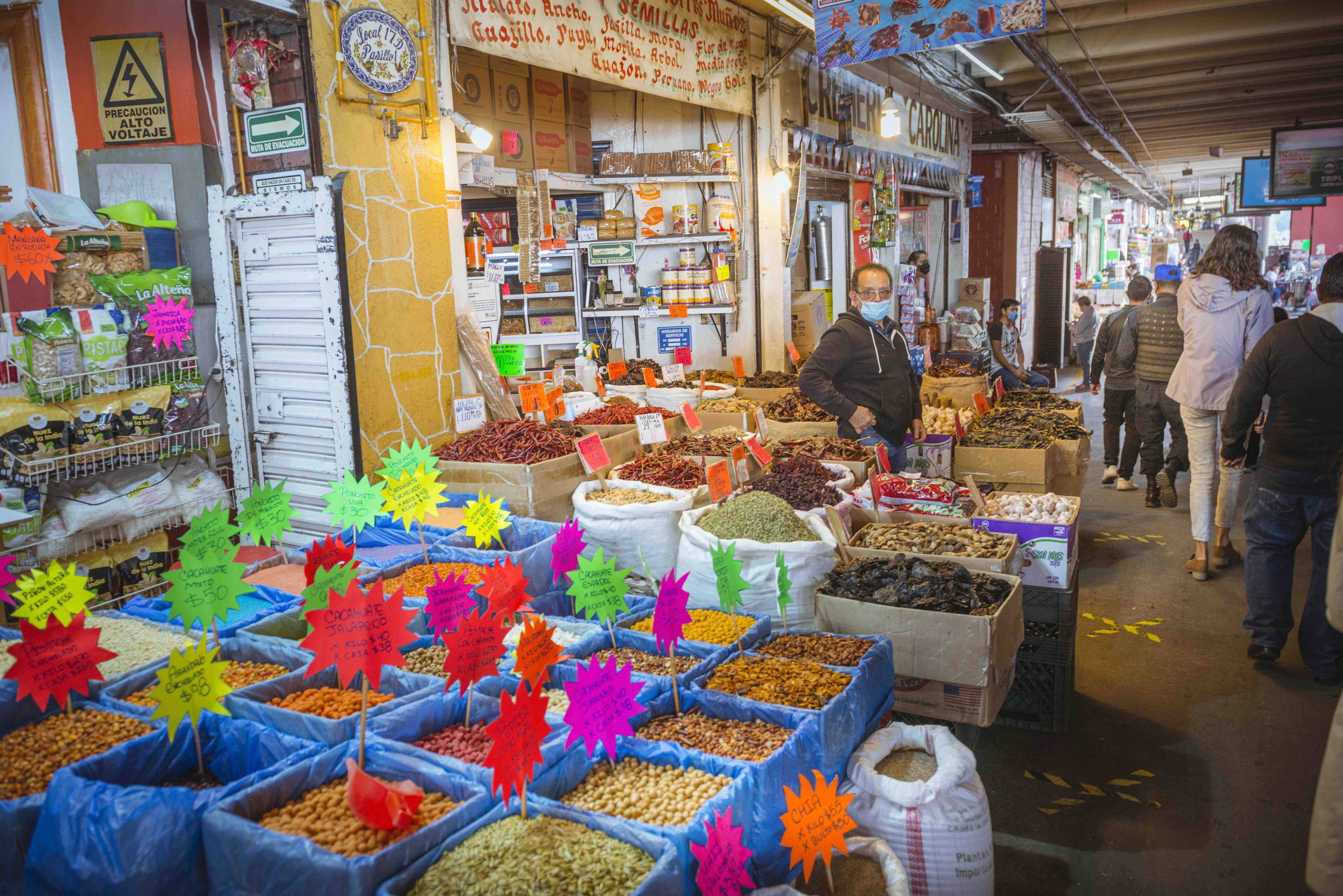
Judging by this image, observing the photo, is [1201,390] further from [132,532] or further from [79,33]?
[79,33]

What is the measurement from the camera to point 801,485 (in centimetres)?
422

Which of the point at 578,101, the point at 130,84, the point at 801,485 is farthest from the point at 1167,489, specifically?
the point at 130,84

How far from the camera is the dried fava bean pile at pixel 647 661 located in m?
2.90

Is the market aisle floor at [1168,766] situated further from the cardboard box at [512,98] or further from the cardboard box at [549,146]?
the cardboard box at [512,98]

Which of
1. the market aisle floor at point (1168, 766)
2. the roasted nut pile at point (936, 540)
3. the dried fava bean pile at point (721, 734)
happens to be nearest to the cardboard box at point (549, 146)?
the roasted nut pile at point (936, 540)

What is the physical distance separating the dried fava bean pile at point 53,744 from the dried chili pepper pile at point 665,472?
7.98 ft

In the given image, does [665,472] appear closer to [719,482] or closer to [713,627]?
[719,482]

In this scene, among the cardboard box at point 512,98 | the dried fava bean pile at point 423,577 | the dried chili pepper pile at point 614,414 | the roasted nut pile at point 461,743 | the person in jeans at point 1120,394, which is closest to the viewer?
the roasted nut pile at point 461,743

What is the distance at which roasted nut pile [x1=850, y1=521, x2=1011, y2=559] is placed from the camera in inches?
141

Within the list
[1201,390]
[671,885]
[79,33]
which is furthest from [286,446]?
[1201,390]

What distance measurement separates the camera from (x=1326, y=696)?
4.16 m

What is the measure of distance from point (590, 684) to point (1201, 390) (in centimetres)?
492

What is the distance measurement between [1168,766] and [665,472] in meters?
2.50

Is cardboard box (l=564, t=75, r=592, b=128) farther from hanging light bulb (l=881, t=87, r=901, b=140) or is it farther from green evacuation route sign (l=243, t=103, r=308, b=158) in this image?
green evacuation route sign (l=243, t=103, r=308, b=158)
